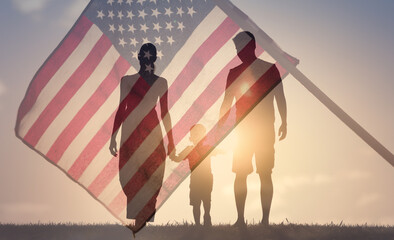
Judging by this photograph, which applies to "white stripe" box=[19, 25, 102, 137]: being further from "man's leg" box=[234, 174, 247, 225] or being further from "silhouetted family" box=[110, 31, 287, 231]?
"man's leg" box=[234, 174, 247, 225]

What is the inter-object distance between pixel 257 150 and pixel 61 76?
3.76 metres

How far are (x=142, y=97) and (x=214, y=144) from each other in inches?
56.0

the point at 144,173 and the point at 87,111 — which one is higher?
the point at 87,111

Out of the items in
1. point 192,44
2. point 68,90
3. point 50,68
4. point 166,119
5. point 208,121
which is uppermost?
point 192,44

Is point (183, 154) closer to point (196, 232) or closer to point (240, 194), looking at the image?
point (240, 194)

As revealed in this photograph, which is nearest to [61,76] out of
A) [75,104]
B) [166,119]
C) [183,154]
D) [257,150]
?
[75,104]

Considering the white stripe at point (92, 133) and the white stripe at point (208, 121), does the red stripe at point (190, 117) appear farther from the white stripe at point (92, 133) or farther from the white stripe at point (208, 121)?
the white stripe at point (92, 133)

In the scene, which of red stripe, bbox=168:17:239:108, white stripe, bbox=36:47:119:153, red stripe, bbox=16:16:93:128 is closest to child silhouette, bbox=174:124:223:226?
red stripe, bbox=168:17:239:108

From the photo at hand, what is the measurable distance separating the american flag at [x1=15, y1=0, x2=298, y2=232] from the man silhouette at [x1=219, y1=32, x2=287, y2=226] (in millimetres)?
132

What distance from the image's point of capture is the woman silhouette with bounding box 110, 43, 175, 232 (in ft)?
33.6

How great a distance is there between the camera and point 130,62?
10641 mm

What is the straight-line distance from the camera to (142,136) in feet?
34.0

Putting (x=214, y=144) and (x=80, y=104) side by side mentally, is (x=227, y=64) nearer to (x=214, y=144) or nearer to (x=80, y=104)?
(x=214, y=144)

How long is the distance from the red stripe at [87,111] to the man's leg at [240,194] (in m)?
2.67
